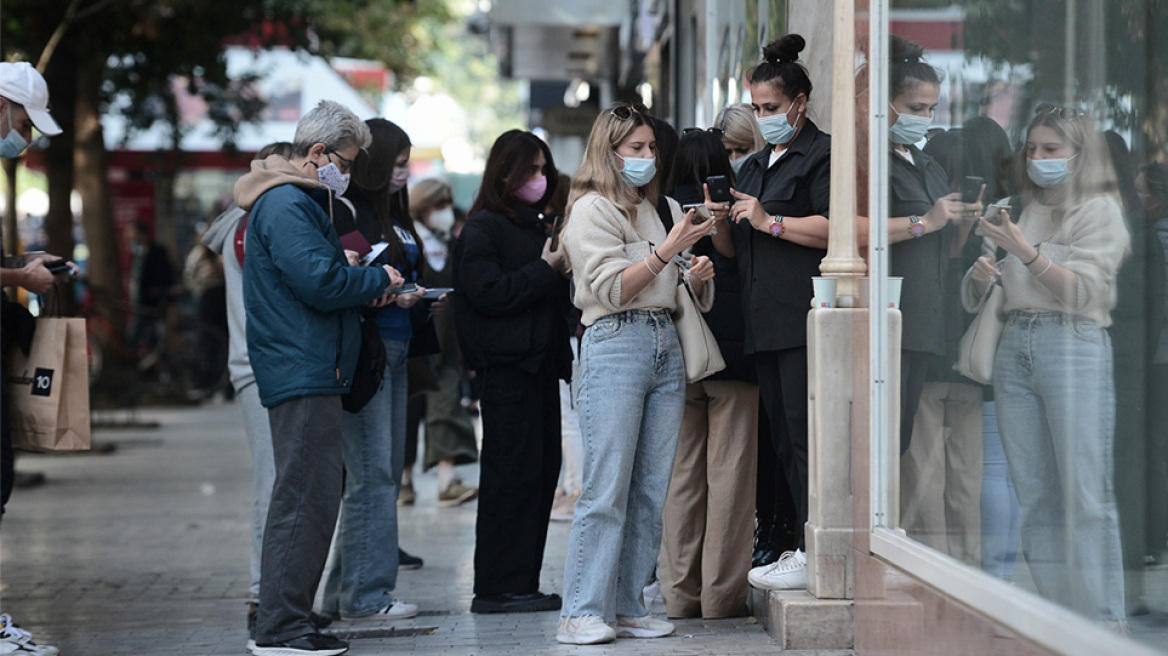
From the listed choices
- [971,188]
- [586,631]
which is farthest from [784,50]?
[586,631]

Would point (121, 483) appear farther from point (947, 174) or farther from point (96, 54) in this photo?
point (947, 174)

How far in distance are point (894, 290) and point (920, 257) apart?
0.22m

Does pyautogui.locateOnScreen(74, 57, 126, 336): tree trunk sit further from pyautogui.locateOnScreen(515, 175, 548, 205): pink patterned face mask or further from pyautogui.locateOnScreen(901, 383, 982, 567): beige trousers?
pyautogui.locateOnScreen(901, 383, 982, 567): beige trousers

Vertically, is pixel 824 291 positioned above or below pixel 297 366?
above

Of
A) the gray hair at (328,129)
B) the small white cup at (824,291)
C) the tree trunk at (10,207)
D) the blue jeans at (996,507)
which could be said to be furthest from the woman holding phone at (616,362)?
the tree trunk at (10,207)

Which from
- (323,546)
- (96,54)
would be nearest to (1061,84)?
(323,546)

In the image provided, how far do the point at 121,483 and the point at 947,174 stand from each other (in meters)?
8.85

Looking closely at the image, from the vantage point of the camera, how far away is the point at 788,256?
17.6 feet

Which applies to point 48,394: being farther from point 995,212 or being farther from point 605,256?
point 995,212

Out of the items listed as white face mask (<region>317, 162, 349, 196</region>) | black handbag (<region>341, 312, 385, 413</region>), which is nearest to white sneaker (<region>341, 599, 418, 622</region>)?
black handbag (<region>341, 312, 385, 413</region>)

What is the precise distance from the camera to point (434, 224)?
977 cm

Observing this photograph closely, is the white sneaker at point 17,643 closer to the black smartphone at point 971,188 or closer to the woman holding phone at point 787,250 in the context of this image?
the woman holding phone at point 787,250

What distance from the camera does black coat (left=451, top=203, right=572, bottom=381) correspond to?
235 inches

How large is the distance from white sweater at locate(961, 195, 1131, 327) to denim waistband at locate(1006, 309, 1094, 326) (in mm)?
11
